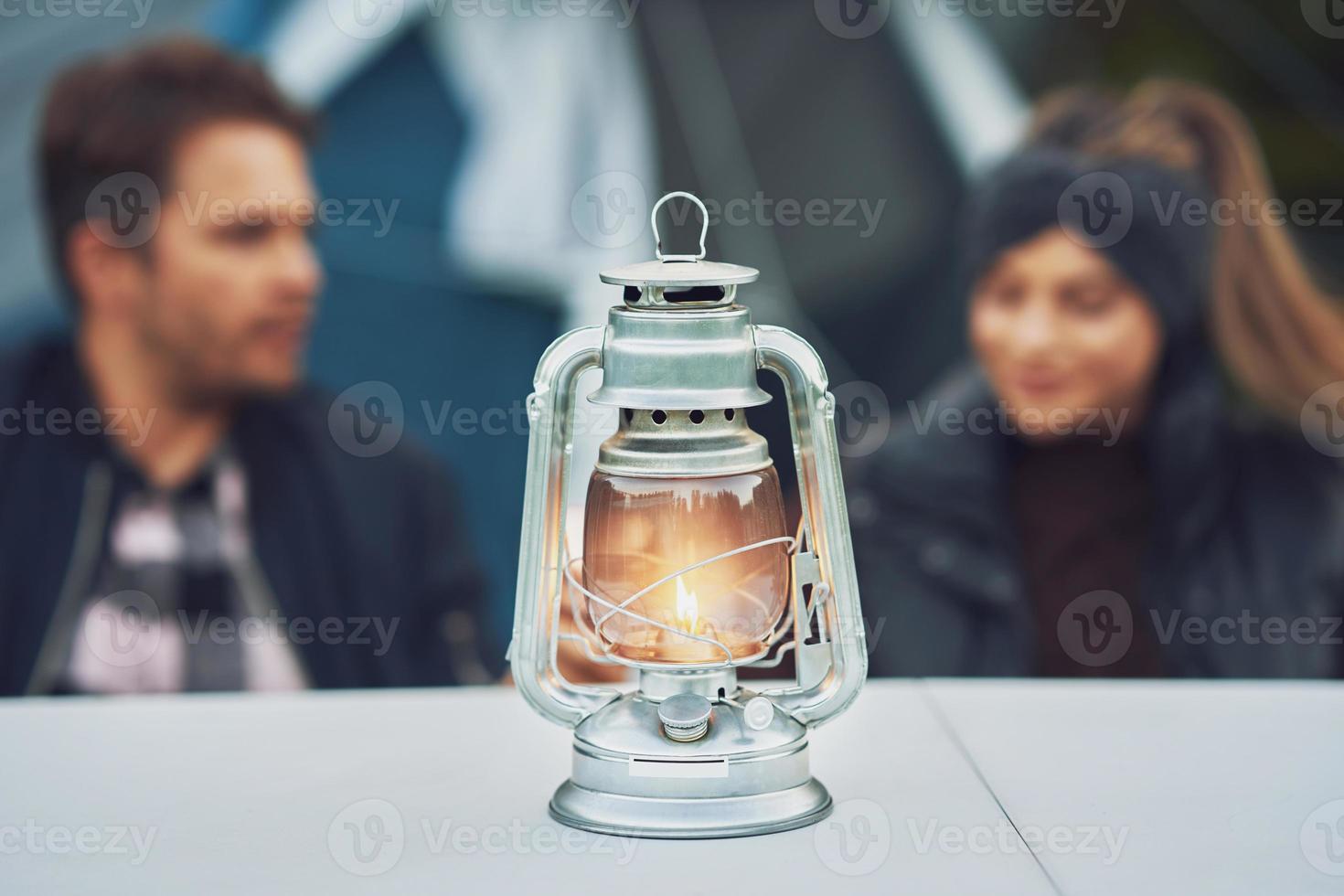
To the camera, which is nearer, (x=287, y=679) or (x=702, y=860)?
(x=702, y=860)

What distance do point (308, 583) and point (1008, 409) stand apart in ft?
4.50

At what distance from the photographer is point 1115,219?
317 centimetres

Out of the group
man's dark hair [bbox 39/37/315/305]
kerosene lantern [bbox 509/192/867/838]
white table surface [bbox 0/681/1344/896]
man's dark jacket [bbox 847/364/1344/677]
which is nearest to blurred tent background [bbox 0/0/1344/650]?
man's dark hair [bbox 39/37/315/305]

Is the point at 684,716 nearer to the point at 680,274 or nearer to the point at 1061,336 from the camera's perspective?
the point at 680,274

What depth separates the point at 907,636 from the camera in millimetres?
3246

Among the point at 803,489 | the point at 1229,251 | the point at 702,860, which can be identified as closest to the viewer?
the point at 702,860

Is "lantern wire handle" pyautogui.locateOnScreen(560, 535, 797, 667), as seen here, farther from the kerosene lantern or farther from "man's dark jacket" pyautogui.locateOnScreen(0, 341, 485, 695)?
"man's dark jacket" pyautogui.locateOnScreen(0, 341, 485, 695)

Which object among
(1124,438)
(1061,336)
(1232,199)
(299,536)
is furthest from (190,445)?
(1232,199)

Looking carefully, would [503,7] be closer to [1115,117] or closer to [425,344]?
[425,344]

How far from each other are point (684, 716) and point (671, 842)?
0.35 ft

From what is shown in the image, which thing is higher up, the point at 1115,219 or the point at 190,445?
the point at 1115,219

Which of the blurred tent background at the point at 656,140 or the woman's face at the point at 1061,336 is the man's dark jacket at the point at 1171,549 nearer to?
the woman's face at the point at 1061,336

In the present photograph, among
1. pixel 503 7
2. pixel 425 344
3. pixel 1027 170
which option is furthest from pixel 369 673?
pixel 1027 170

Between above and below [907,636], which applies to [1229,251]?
above
